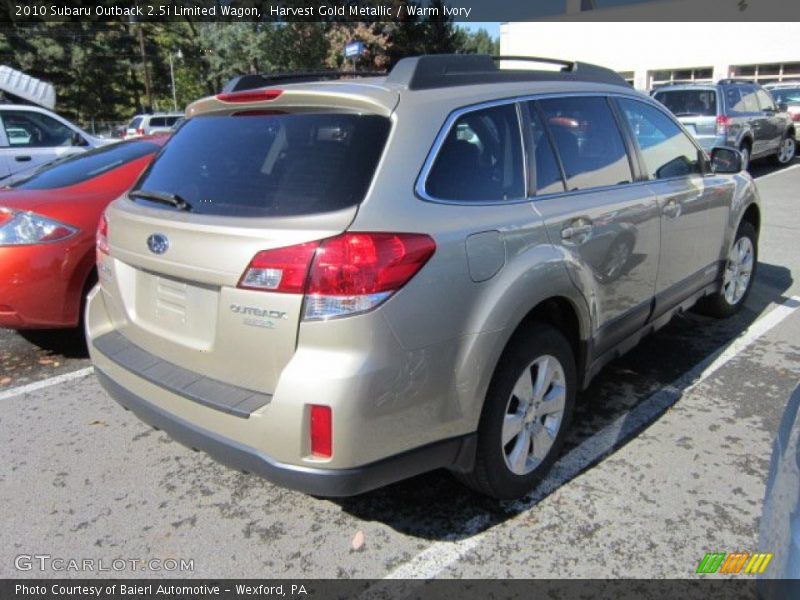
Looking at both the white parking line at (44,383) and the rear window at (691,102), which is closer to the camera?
the white parking line at (44,383)

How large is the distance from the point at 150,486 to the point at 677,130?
3714 millimetres

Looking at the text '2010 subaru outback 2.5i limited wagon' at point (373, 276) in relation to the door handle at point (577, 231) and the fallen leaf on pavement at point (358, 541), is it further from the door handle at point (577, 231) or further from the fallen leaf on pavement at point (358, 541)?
the fallen leaf on pavement at point (358, 541)

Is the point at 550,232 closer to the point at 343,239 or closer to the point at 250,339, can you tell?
the point at 343,239

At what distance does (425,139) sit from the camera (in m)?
2.38

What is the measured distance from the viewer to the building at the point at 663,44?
98.0 feet

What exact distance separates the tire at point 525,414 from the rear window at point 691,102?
9.98m

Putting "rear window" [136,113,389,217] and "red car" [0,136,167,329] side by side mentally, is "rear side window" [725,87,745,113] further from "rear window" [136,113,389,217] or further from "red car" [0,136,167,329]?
"rear window" [136,113,389,217]

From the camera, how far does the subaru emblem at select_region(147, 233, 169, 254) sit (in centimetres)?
247

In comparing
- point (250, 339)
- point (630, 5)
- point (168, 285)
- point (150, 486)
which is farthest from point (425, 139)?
point (630, 5)

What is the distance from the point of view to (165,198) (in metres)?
2.67

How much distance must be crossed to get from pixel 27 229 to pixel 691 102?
36.4 ft

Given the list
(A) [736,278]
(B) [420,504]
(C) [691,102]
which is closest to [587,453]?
(B) [420,504]

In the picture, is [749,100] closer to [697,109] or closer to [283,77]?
[697,109]


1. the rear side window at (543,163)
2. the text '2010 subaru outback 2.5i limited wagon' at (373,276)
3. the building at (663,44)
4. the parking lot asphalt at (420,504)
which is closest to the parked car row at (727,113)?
the parking lot asphalt at (420,504)
